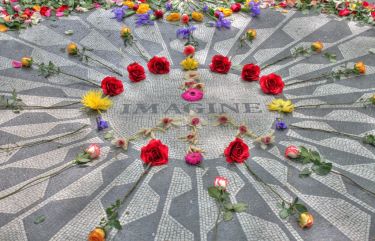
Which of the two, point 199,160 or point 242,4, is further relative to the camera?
point 242,4

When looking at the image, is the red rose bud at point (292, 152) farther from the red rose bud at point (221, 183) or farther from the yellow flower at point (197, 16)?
the yellow flower at point (197, 16)

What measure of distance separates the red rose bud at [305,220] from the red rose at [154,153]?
4.75 feet

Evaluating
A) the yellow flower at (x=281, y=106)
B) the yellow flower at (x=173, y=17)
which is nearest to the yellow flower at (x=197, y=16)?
the yellow flower at (x=173, y=17)

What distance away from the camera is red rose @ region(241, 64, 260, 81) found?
237 inches

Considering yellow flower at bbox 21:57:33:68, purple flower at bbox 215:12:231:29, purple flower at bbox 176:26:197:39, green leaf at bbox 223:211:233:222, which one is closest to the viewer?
green leaf at bbox 223:211:233:222

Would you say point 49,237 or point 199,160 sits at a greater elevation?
point 199,160

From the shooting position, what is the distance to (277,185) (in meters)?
4.48

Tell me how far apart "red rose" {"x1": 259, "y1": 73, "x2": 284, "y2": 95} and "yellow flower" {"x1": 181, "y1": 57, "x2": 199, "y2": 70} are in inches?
38.6

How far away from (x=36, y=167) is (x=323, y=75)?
153 inches

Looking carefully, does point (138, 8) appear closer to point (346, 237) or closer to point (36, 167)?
point (36, 167)

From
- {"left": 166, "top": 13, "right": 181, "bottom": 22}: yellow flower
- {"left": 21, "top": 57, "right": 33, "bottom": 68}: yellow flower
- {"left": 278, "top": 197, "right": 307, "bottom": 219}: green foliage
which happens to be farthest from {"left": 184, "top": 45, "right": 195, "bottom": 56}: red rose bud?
{"left": 278, "top": 197, "right": 307, "bottom": 219}: green foliage

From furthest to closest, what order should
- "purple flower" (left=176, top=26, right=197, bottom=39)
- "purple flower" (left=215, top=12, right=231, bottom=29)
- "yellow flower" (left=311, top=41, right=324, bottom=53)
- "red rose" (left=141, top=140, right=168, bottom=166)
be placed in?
"purple flower" (left=215, top=12, right=231, bottom=29) < "purple flower" (left=176, top=26, right=197, bottom=39) < "yellow flower" (left=311, top=41, right=324, bottom=53) < "red rose" (left=141, top=140, right=168, bottom=166)

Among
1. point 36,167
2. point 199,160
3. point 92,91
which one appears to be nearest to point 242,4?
point 92,91

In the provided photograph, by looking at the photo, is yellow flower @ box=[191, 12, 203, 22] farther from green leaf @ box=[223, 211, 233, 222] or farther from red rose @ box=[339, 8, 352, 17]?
green leaf @ box=[223, 211, 233, 222]
